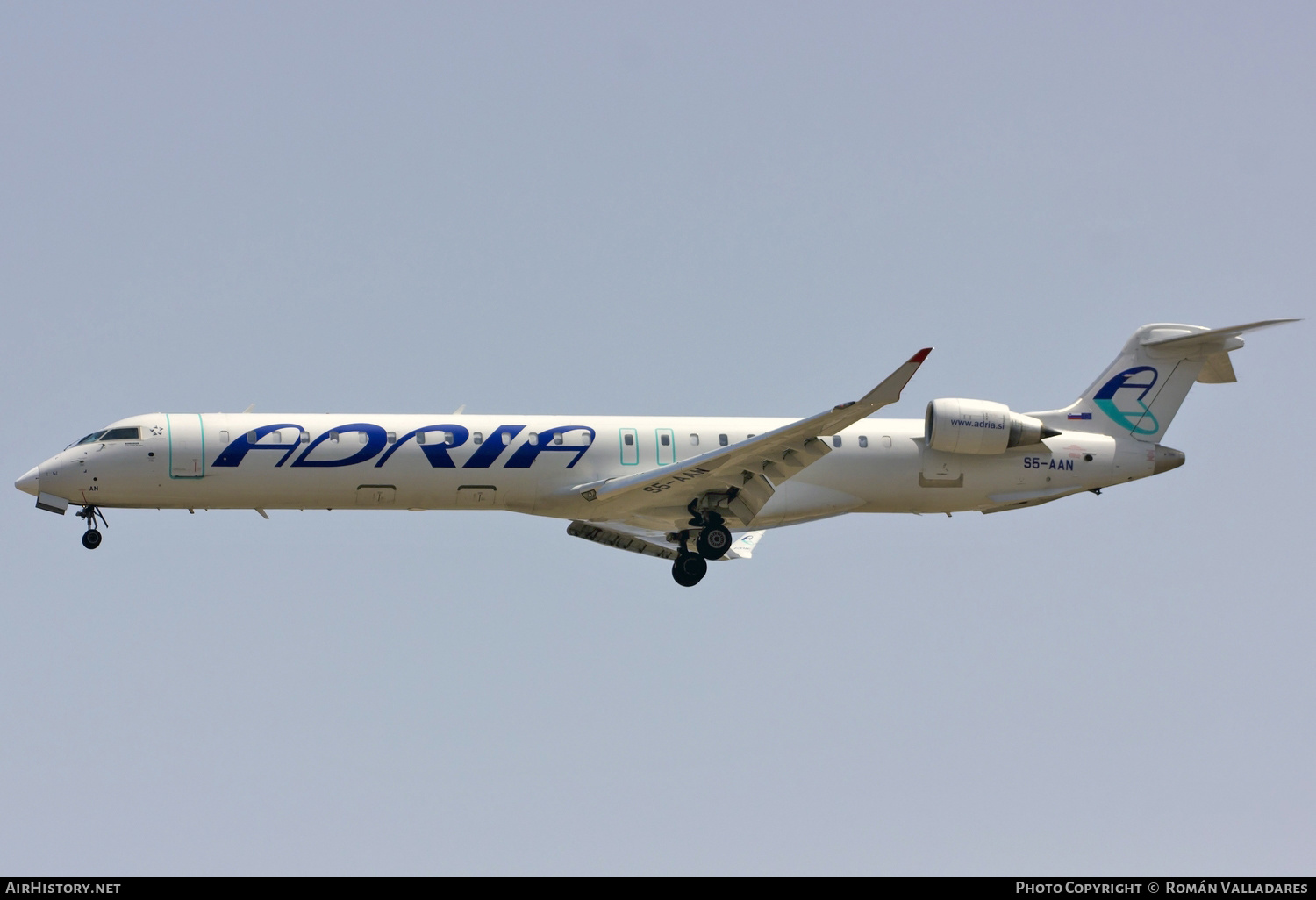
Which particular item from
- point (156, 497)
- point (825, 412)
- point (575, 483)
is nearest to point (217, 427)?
point (156, 497)

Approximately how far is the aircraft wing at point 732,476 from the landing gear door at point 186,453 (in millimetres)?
7277

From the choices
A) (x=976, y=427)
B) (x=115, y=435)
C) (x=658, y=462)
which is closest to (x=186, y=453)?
(x=115, y=435)

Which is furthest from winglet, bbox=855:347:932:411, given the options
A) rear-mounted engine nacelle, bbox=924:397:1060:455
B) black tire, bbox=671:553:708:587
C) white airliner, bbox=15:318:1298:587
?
black tire, bbox=671:553:708:587

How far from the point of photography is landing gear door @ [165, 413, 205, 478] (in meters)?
30.5

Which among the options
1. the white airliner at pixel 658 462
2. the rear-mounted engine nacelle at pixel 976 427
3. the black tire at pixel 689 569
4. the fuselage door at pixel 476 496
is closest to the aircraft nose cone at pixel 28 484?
the white airliner at pixel 658 462

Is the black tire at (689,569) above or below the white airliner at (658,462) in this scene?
below

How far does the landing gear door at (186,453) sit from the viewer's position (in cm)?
3048

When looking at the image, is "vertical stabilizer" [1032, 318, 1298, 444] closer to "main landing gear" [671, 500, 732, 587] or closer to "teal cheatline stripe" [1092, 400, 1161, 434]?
"teal cheatline stripe" [1092, 400, 1161, 434]

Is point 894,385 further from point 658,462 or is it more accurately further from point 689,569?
point 689,569

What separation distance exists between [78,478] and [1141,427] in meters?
22.2

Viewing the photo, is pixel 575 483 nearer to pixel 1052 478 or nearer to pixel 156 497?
pixel 156 497

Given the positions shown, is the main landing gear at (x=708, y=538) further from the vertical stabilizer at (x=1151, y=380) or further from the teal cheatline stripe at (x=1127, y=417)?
the teal cheatline stripe at (x=1127, y=417)

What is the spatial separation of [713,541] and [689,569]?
1.07 meters

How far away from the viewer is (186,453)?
30.5 m
